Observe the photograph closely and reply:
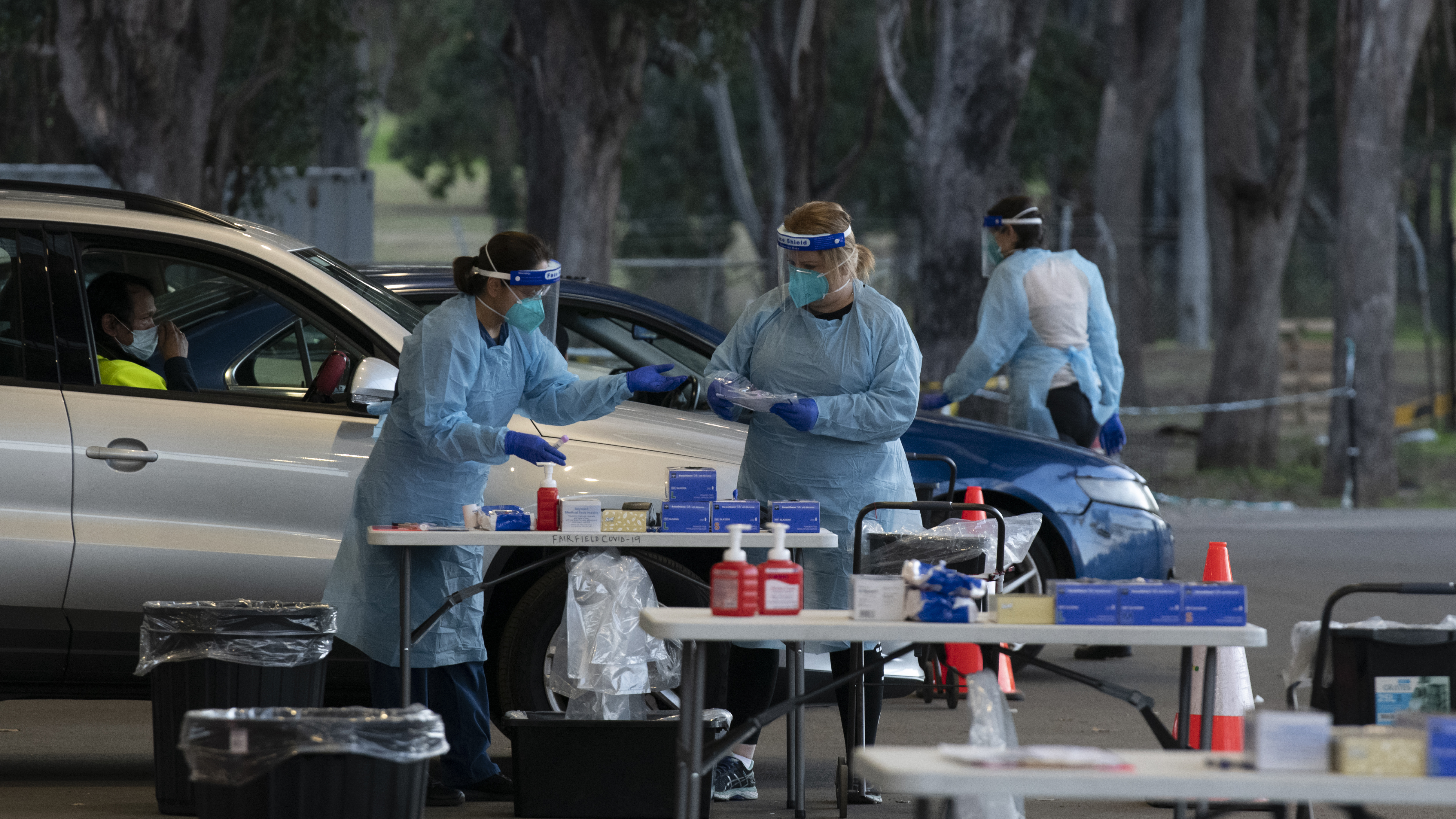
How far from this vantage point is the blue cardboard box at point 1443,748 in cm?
337

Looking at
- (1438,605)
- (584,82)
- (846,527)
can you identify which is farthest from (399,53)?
(846,527)

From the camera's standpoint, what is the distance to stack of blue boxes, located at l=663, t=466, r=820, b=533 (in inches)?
215

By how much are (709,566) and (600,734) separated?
94cm

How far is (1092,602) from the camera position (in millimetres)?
4289

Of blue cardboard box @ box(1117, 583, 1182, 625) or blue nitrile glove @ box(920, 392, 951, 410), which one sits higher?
blue nitrile glove @ box(920, 392, 951, 410)

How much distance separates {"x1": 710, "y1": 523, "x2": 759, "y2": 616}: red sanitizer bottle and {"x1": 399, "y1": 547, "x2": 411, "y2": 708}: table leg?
4.89 ft

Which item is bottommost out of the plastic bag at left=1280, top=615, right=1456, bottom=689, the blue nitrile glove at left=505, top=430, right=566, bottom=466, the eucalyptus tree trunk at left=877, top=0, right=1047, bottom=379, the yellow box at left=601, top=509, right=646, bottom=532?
the plastic bag at left=1280, top=615, right=1456, bottom=689

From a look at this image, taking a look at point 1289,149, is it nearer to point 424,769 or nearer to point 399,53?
point 424,769

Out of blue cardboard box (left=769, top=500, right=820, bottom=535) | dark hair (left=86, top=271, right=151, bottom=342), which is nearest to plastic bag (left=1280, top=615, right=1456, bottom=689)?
blue cardboard box (left=769, top=500, right=820, bottom=535)

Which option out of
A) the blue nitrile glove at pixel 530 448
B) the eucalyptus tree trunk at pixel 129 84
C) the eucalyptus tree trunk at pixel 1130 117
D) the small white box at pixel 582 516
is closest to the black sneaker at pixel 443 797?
the small white box at pixel 582 516

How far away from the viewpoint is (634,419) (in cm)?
665

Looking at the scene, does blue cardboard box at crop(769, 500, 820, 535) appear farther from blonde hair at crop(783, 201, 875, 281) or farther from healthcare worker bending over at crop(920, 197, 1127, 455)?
healthcare worker bending over at crop(920, 197, 1127, 455)

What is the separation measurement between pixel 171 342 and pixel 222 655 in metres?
1.49

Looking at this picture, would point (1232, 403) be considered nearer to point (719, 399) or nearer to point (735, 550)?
point (719, 399)
